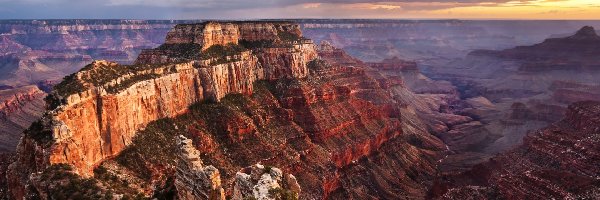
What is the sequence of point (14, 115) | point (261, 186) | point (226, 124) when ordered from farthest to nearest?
point (14, 115), point (226, 124), point (261, 186)

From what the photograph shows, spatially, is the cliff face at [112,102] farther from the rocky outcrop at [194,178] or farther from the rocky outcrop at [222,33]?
the rocky outcrop at [194,178]

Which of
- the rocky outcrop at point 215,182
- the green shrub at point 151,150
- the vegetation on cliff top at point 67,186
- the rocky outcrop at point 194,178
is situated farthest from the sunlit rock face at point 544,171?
the vegetation on cliff top at point 67,186

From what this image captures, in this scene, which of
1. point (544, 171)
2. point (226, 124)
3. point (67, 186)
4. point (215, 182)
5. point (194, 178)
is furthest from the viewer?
point (226, 124)

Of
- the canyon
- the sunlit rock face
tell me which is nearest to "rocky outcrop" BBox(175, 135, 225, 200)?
the canyon

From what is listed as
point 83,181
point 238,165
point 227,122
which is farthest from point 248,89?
point 83,181

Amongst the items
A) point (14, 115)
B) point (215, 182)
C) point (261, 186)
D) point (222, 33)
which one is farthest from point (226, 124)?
point (14, 115)

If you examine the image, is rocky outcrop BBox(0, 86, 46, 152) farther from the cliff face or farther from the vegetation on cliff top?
the vegetation on cliff top

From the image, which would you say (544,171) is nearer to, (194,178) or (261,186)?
(261,186)

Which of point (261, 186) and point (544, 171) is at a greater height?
point (261, 186)

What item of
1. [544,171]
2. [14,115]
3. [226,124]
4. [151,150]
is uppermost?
[151,150]
